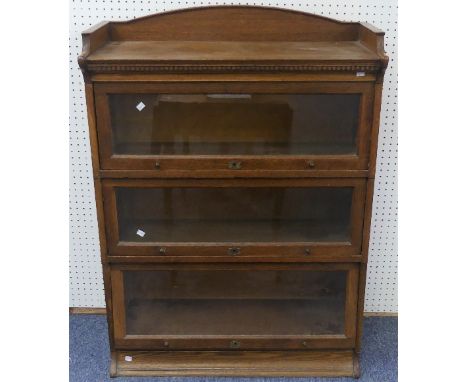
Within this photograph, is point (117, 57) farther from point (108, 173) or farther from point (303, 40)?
point (303, 40)

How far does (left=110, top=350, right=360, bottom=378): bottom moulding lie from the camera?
1703mm

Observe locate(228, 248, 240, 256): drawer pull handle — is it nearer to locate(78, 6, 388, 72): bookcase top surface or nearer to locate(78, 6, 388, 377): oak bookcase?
locate(78, 6, 388, 377): oak bookcase

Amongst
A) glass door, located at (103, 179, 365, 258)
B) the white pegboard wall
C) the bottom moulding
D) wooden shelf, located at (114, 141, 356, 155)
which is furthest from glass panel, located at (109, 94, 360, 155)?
the bottom moulding

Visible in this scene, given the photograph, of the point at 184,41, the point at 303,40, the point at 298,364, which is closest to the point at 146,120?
the point at 184,41

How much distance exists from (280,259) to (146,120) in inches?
22.5

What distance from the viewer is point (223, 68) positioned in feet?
4.51

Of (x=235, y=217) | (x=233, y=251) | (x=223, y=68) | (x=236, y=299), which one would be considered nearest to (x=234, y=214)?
(x=235, y=217)

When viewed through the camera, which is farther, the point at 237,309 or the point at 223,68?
the point at 237,309

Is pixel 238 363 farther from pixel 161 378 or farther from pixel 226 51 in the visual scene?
pixel 226 51

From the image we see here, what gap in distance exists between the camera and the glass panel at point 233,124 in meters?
1.45

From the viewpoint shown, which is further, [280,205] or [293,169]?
[280,205]

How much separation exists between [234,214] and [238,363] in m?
0.50

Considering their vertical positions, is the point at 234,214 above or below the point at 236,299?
above

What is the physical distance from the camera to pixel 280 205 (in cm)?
159
